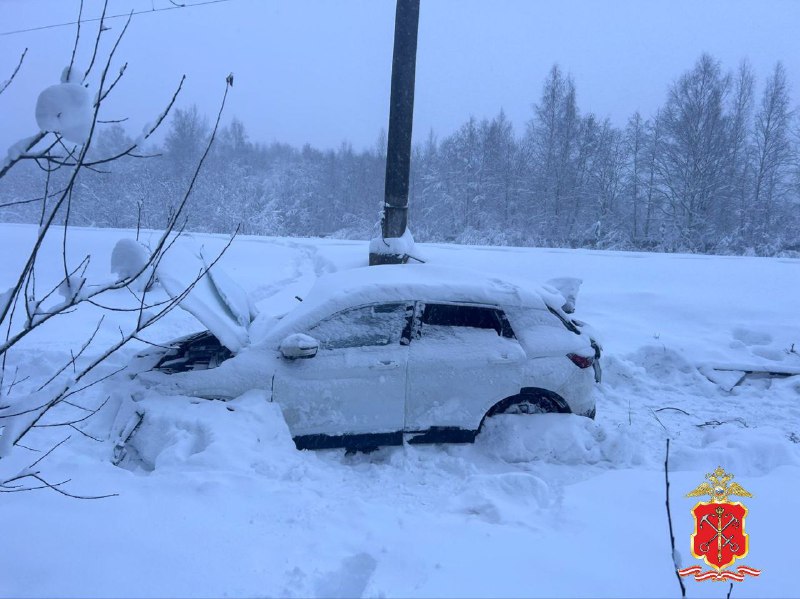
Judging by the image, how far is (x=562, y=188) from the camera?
131 ft

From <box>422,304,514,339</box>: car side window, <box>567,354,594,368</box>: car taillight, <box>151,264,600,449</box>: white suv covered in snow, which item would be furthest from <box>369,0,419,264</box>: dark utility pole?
<box>567,354,594,368</box>: car taillight

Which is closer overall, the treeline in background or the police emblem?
the police emblem

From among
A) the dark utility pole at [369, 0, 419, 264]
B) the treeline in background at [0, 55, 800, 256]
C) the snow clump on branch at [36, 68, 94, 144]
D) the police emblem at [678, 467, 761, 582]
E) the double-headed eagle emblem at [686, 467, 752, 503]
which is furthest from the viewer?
the treeline in background at [0, 55, 800, 256]

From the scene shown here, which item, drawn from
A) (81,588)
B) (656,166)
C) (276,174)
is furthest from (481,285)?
(276,174)

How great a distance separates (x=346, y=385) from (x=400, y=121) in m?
3.48

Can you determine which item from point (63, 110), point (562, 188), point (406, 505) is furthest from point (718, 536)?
point (562, 188)

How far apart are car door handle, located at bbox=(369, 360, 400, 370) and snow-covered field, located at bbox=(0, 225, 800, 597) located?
0.68m

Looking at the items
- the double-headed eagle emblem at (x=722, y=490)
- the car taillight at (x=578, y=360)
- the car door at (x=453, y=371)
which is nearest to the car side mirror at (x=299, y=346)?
the car door at (x=453, y=371)

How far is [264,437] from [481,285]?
2107 mm

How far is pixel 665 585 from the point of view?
232cm

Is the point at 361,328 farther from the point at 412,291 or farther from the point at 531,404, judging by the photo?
the point at 531,404

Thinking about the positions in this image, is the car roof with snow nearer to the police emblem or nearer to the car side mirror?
the car side mirror

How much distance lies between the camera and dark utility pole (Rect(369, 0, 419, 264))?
19.2 feet

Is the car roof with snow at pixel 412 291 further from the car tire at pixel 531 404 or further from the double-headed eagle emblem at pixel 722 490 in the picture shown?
the double-headed eagle emblem at pixel 722 490
